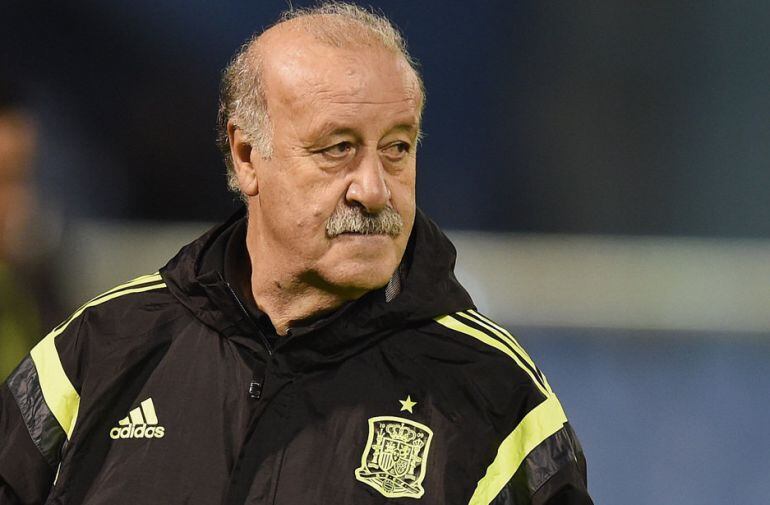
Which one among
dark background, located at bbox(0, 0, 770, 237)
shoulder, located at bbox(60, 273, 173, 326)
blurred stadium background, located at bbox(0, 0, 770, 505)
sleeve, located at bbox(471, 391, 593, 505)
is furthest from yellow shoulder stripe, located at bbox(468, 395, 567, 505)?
dark background, located at bbox(0, 0, 770, 237)

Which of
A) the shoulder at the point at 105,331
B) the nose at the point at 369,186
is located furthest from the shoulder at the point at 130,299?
the nose at the point at 369,186

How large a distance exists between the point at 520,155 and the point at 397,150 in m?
1.66

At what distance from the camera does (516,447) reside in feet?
4.47

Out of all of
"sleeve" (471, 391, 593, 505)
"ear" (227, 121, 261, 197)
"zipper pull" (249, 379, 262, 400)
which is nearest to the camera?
"sleeve" (471, 391, 593, 505)

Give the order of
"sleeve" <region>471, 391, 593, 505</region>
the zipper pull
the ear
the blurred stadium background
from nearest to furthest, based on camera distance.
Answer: "sleeve" <region>471, 391, 593, 505</region>
the zipper pull
the ear
the blurred stadium background

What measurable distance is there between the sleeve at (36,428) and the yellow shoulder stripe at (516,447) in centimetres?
53

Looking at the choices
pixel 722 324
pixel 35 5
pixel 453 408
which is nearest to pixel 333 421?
pixel 453 408

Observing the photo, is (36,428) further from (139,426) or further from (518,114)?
(518,114)

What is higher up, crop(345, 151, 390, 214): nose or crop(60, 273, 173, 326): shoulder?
crop(345, 151, 390, 214): nose

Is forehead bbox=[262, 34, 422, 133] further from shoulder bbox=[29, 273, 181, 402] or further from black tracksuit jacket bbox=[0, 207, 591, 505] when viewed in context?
shoulder bbox=[29, 273, 181, 402]

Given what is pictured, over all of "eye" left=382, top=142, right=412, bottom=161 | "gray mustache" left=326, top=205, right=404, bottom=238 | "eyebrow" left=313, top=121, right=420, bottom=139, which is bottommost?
"gray mustache" left=326, top=205, right=404, bottom=238

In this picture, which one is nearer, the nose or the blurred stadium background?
the nose

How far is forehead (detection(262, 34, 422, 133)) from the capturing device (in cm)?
141

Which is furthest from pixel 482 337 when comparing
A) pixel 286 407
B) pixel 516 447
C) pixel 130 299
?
pixel 130 299
